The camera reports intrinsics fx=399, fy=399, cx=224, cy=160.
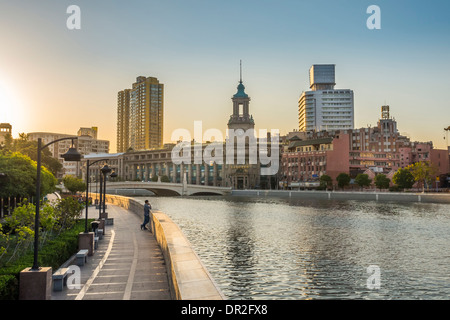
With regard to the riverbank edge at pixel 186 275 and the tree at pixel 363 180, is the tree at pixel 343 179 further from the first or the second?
the riverbank edge at pixel 186 275

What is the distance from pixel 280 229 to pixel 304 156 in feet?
335

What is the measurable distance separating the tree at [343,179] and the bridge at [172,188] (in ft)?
125

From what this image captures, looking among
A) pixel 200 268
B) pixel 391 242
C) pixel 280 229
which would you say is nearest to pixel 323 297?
pixel 200 268

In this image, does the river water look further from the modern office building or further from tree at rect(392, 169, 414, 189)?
the modern office building

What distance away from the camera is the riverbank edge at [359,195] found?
296 feet

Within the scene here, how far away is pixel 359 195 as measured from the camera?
104250 mm

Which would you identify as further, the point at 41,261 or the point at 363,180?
A: the point at 363,180

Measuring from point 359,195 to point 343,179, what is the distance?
17.1 meters

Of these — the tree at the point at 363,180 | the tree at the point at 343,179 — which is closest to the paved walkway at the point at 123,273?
the tree at the point at 363,180

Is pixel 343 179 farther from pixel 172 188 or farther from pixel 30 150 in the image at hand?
pixel 30 150

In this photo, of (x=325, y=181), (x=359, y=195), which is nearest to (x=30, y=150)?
(x=359, y=195)

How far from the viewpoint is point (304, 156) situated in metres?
142
